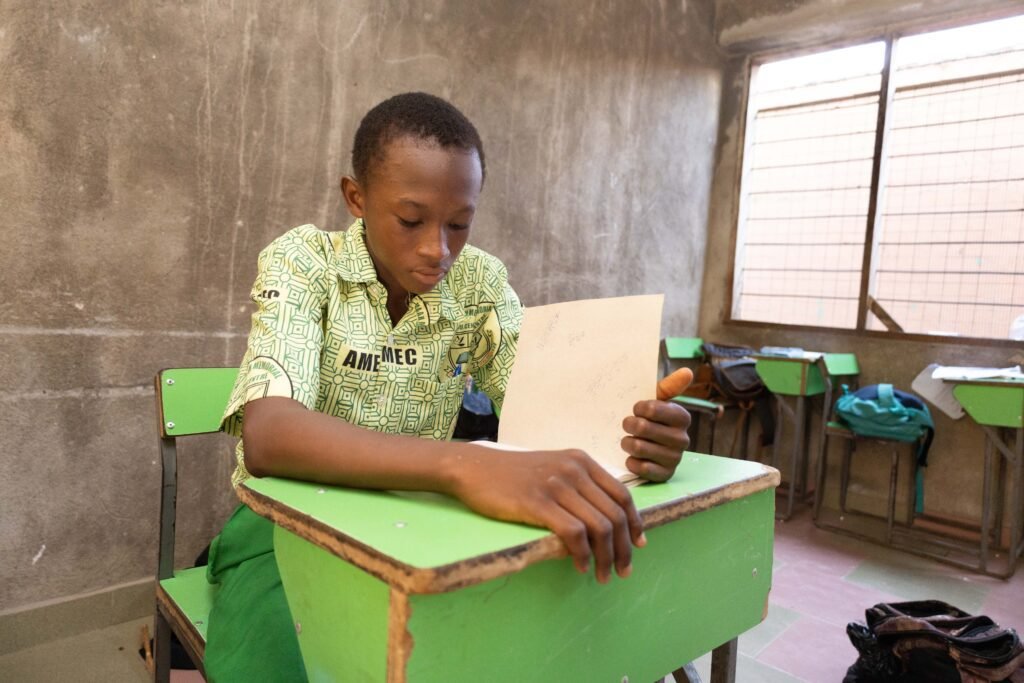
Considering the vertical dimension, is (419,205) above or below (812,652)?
above

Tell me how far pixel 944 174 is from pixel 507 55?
2769mm

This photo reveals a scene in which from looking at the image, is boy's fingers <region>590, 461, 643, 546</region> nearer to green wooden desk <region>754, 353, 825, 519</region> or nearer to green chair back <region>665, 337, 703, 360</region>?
green wooden desk <region>754, 353, 825, 519</region>

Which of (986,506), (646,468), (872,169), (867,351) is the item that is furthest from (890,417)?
(646,468)

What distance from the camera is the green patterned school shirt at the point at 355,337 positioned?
0.90 metres

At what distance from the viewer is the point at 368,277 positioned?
103 centimetres

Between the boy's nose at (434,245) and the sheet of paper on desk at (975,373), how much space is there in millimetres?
3013

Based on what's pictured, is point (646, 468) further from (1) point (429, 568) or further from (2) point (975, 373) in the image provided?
(2) point (975, 373)

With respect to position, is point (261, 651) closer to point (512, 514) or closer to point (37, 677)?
point (512, 514)

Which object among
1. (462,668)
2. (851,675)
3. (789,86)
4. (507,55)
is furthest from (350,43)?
(789,86)

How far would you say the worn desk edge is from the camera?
0.50 meters

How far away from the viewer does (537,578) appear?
640 millimetres

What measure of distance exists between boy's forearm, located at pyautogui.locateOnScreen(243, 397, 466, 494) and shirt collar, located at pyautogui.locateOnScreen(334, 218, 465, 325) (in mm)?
269

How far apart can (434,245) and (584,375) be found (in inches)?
13.2

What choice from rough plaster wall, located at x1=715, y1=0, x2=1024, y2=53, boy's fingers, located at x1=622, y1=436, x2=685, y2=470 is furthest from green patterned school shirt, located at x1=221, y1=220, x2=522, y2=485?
rough plaster wall, located at x1=715, y1=0, x2=1024, y2=53
